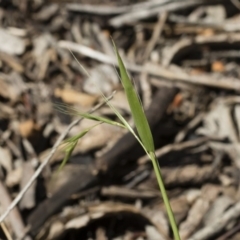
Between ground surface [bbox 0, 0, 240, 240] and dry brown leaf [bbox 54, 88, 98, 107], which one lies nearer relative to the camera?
ground surface [bbox 0, 0, 240, 240]

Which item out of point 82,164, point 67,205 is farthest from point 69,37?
point 67,205

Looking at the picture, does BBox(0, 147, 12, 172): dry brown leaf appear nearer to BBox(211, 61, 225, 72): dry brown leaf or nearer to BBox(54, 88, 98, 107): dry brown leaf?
BBox(54, 88, 98, 107): dry brown leaf

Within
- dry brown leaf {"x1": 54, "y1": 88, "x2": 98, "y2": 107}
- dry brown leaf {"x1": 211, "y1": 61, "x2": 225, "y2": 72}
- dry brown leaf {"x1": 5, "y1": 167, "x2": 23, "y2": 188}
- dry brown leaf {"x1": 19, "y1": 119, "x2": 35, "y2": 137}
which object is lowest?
dry brown leaf {"x1": 211, "y1": 61, "x2": 225, "y2": 72}

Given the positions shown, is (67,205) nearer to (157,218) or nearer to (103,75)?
(157,218)

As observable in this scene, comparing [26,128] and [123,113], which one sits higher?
[26,128]

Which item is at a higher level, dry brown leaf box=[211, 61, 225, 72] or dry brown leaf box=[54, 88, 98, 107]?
dry brown leaf box=[54, 88, 98, 107]

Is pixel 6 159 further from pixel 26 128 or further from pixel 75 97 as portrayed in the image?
pixel 75 97

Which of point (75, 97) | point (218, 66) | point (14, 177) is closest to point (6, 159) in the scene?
point (14, 177)

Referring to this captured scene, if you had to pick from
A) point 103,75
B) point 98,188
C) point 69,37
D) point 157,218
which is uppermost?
→ point 69,37

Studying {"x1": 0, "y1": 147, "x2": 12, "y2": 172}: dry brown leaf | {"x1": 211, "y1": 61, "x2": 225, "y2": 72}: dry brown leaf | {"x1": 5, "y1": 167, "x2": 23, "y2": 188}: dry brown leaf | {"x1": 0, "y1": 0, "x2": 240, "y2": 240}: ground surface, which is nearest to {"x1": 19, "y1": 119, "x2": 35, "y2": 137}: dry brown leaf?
{"x1": 0, "y1": 0, "x2": 240, "y2": 240}: ground surface
